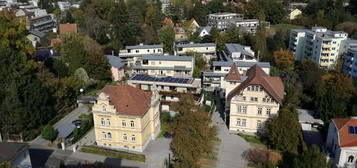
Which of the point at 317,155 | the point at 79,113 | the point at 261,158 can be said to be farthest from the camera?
the point at 79,113

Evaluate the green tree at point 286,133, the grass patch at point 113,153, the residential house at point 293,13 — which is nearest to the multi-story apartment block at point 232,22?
the residential house at point 293,13

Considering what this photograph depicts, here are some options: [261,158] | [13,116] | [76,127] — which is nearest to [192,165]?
[261,158]

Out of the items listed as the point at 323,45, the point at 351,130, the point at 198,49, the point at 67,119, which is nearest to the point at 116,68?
the point at 67,119

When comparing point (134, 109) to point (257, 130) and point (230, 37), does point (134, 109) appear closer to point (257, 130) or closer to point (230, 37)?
point (257, 130)

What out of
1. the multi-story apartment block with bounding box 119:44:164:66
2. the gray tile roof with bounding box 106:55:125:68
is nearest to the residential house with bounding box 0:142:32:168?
the gray tile roof with bounding box 106:55:125:68

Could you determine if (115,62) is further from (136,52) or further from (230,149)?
(230,149)

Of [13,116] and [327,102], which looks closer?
[13,116]

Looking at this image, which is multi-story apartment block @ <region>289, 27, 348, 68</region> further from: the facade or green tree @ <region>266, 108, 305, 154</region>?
green tree @ <region>266, 108, 305, 154</region>
